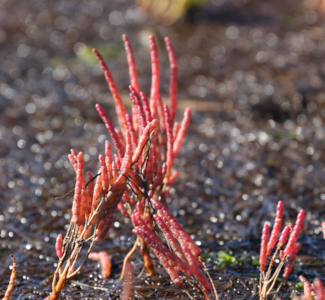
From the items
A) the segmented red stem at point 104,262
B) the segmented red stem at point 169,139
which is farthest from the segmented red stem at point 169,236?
the segmented red stem at point 104,262

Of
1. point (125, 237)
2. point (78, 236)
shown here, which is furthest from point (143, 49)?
point (78, 236)

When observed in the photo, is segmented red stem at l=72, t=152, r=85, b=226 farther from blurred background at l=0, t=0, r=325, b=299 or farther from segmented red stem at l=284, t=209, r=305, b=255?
segmented red stem at l=284, t=209, r=305, b=255

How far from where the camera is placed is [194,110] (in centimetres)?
498

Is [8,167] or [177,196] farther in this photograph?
[8,167]

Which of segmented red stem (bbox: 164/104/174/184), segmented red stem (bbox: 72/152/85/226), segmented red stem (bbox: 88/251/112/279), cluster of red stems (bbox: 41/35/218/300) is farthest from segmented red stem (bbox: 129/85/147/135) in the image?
segmented red stem (bbox: 88/251/112/279)

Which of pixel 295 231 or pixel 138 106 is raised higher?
pixel 138 106

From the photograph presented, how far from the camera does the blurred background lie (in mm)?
3188

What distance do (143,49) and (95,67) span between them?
0.88 m

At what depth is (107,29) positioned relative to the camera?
24.0 ft

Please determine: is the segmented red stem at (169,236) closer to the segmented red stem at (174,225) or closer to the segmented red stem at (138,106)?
the segmented red stem at (174,225)

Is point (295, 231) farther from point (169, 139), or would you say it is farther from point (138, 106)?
point (138, 106)

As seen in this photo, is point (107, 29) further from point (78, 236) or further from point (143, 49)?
point (78, 236)

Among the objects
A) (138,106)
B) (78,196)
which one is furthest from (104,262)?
(138,106)

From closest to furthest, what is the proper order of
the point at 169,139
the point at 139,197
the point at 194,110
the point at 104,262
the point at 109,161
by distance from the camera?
the point at 109,161 → the point at 169,139 → the point at 139,197 → the point at 104,262 → the point at 194,110
